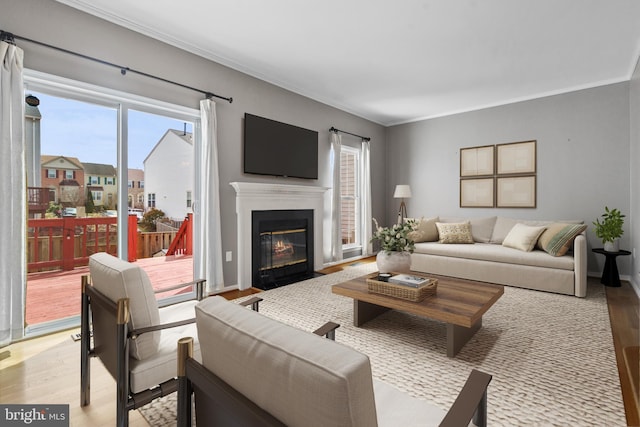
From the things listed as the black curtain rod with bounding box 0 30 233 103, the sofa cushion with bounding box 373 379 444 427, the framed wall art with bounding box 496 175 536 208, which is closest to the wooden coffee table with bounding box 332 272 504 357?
the sofa cushion with bounding box 373 379 444 427

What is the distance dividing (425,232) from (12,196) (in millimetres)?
4944

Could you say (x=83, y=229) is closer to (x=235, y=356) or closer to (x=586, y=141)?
(x=235, y=356)

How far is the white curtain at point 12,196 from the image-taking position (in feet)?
7.79

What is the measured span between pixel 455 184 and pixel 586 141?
1.91m

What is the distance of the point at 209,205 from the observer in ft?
11.9

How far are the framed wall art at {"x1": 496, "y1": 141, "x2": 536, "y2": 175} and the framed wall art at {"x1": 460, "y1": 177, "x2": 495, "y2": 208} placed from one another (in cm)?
28

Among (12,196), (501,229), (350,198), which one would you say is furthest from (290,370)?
(350,198)

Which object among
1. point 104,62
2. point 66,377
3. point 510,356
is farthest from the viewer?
point 104,62

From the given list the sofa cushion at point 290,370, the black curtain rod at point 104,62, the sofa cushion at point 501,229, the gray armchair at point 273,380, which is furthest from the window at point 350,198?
the sofa cushion at point 290,370

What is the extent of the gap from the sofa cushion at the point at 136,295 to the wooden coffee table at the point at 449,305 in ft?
5.40

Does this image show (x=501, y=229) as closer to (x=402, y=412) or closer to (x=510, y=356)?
(x=510, y=356)

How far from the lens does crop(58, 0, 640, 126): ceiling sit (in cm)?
282

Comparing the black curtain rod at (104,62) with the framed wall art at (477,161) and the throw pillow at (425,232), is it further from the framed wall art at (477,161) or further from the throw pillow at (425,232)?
the framed wall art at (477,161)

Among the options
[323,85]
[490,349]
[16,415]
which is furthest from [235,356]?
[323,85]
